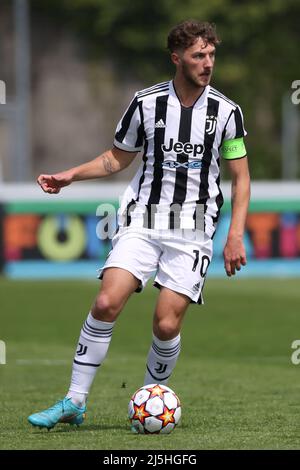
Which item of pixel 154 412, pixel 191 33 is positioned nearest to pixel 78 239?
pixel 191 33

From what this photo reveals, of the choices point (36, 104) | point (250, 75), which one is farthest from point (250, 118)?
point (36, 104)

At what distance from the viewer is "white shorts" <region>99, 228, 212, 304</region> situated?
24.6ft

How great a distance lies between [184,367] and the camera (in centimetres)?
1225

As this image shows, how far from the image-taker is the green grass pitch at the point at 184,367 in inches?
277

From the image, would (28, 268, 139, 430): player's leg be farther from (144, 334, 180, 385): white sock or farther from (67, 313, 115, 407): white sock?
(144, 334, 180, 385): white sock

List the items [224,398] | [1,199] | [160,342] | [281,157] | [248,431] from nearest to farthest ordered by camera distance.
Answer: [248,431] → [160,342] → [224,398] → [1,199] → [281,157]

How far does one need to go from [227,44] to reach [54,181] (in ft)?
106

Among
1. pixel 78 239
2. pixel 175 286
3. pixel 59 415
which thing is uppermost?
pixel 175 286

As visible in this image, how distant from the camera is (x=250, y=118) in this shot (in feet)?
131

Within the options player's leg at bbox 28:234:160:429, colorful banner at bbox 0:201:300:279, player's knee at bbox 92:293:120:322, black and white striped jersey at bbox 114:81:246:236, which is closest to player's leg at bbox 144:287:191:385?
player's leg at bbox 28:234:160:429

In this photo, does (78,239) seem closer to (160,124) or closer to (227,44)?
(160,124)

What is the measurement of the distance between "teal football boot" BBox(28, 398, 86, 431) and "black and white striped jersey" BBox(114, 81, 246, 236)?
3.90 feet

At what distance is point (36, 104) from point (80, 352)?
104ft

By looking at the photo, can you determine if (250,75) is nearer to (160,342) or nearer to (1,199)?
(1,199)
